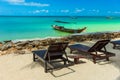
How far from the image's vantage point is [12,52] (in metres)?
7.85

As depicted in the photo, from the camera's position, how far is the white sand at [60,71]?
5133 millimetres

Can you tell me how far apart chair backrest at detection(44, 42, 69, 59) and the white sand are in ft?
1.43

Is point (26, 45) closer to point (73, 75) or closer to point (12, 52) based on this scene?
point (12, 52)

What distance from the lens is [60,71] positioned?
5.59 m

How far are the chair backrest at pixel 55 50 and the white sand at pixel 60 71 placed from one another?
0.44 metres

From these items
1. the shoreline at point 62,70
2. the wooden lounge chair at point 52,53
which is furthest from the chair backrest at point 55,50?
the shoreline at point 62,70

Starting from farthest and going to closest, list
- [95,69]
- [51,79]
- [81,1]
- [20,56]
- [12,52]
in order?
[81,1], [12,52], [20,56], [95,69], [51,79]

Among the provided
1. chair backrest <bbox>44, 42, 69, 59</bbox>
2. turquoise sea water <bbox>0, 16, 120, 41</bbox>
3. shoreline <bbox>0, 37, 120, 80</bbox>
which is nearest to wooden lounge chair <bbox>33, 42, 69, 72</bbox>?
chair backrest <bbox>44, 42, 69, 59</bbox>

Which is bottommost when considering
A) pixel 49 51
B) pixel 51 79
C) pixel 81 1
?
pixel 51 79

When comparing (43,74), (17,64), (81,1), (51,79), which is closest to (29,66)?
(17,64)

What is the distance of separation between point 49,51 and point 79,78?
114 centimetres

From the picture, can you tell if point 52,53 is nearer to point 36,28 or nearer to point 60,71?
point 60,71

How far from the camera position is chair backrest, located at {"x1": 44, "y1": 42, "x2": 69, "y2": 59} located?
18.1 feet

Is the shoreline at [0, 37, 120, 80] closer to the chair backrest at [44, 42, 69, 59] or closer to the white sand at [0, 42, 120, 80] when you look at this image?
the white sand at [0, 42, 120, 80]
